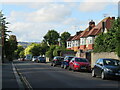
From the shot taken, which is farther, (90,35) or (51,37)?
(51,37)

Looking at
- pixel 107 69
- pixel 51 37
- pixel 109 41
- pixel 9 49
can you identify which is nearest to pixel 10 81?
pixel 107 69

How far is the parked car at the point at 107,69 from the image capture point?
17.1 metres

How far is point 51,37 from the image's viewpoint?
11256cm

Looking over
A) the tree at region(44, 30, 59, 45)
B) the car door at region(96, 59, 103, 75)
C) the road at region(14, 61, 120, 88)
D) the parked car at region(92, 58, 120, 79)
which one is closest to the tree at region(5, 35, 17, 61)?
the tree at region(44, 30, 59, 45)

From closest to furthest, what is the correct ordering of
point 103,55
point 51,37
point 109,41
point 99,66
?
point 99,66, point 103,55, point 109,41, point 51,37

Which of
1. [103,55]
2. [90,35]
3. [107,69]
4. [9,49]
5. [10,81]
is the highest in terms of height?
[90,35]

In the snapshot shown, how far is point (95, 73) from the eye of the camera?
19500mm

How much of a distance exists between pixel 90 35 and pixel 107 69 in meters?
42.9

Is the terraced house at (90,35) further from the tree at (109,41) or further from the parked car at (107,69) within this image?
the parked car at (107,69)

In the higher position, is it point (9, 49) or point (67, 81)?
point (9, 49)

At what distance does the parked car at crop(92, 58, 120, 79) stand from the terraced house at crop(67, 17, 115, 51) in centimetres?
3091

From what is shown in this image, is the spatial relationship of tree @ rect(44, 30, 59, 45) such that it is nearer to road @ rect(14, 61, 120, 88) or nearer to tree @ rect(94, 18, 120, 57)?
tree @ rect(94, 18, 120, 57)

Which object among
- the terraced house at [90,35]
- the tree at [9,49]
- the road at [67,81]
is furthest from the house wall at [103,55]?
the tree at [9,49]

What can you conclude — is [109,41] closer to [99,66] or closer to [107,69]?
[99,66]
